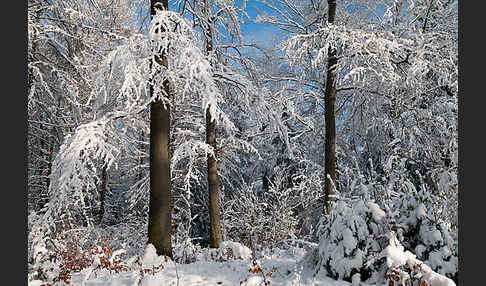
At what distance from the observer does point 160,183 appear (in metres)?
5.94

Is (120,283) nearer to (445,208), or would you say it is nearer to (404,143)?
(445,208)

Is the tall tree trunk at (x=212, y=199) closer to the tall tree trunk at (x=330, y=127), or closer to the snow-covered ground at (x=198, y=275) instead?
the tall tree trunk at (x=330, y=127)

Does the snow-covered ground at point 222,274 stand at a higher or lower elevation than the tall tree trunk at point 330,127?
lower

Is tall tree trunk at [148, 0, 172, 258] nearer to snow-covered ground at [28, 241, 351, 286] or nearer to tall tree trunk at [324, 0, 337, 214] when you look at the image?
snow-covered ground at [28, 241, 351, 286]

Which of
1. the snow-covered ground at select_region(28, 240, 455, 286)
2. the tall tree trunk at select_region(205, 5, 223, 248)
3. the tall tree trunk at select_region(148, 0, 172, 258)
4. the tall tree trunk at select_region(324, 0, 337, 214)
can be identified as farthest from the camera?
the tall tree trunk at select_region(205, 5, 223, 248)

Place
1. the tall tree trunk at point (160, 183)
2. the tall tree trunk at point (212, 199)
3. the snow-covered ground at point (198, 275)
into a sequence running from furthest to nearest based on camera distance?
the tall tree trunk at point (212, 199), the tall tree trunk at point (160, 183), the snow-covered ground at point (198, 275)

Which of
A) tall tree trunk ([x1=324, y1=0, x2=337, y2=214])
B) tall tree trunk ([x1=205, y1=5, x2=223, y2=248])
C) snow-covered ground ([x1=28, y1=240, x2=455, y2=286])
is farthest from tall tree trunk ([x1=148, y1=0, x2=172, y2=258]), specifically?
tall tree trunk ([x1=324, y1=0, x2=337, y2=214])

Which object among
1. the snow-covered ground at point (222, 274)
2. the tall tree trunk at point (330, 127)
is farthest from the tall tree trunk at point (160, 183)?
the tall tree trunk at point (330, 127)

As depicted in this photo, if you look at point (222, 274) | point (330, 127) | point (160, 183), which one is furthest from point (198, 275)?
point (330, 127)

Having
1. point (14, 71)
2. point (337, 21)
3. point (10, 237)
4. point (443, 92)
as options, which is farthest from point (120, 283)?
point (443, 92)

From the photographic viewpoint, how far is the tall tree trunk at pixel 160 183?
585cm

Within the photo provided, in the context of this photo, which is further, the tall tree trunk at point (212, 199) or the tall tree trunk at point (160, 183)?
the tall tree trunk at point (212, 199)

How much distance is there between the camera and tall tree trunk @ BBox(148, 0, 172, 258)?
19.2 feet

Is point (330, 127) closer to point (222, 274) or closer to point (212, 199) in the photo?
point (212, 199)
